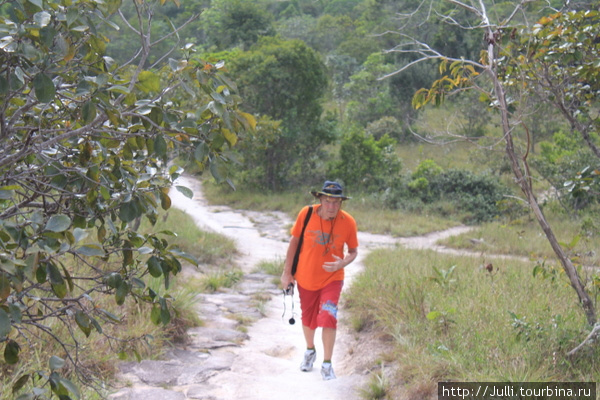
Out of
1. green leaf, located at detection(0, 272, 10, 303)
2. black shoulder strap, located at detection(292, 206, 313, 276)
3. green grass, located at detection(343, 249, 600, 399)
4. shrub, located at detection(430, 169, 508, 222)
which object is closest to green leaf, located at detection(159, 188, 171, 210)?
green leaf, located at detection(0, 272, 10, 303)

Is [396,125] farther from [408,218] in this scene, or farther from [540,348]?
[540,348]

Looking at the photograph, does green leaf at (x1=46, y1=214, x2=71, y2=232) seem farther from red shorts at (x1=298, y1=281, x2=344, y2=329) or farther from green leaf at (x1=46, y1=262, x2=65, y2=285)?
red shorts at (x1=298, y1=281, x2=344, y2=329)

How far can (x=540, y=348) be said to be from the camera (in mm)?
4180

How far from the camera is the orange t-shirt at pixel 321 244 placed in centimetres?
538

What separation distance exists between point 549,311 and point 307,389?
6.78 feet

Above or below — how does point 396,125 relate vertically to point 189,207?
above

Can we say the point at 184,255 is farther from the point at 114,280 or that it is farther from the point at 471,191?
the point at 471,191

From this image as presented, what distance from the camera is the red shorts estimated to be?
17.2 ft

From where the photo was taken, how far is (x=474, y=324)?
4.89 metres

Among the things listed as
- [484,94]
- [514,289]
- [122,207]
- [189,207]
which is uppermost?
[484,94]

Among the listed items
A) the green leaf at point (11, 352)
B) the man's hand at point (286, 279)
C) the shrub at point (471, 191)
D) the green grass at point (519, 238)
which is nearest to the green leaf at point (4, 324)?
the green leaf at point (11, 352)

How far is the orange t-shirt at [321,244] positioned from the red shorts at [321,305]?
2.3 inches

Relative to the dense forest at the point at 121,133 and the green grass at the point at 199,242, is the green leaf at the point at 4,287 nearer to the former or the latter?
the dense forest at the point at 121,133

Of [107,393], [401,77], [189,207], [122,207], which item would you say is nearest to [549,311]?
[107,393]
